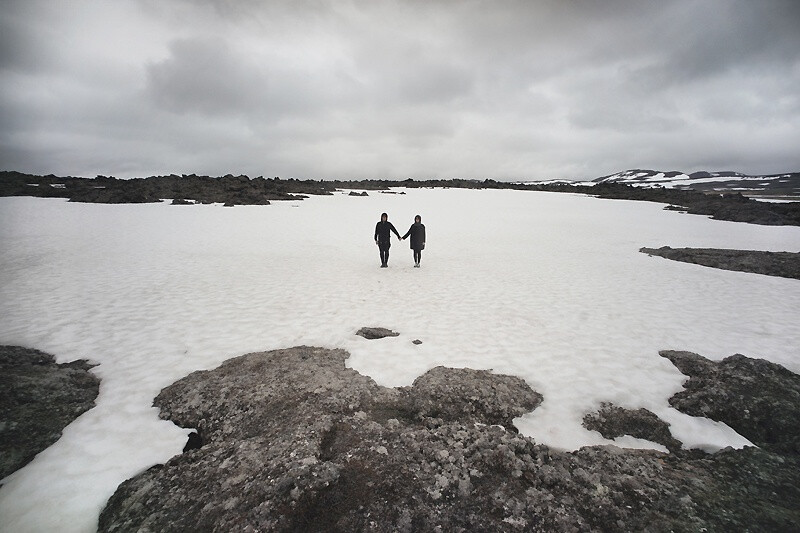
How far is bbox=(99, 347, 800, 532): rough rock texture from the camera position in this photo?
3.38 m

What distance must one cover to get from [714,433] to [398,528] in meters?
4.78

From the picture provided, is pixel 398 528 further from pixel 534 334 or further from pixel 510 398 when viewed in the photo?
pixel 534 334

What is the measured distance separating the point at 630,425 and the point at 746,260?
17.1m

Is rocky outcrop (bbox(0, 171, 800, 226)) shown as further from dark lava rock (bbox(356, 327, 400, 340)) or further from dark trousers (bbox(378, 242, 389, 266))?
dark lava rock (bbox(356, 327, 400, 340))

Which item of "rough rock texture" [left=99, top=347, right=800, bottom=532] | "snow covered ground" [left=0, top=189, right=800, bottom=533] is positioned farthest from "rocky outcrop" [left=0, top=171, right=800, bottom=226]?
"rough rock texture" [left=99, top=347, right=800, bottom=532]

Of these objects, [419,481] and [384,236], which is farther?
[384,236]

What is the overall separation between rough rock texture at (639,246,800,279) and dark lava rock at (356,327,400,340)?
1700 cm

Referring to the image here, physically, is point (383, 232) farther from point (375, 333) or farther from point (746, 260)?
point (746, 260)

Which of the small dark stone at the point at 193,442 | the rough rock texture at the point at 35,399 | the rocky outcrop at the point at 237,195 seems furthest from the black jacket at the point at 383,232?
the rocky outcrop at the point at 237,195

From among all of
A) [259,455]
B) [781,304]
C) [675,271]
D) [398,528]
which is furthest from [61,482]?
[675,271]

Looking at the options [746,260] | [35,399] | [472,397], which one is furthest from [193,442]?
[746,260]

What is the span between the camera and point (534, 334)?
8.46 metres

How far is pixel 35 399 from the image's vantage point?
526 centimetres

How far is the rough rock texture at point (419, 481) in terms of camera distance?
133 inches
